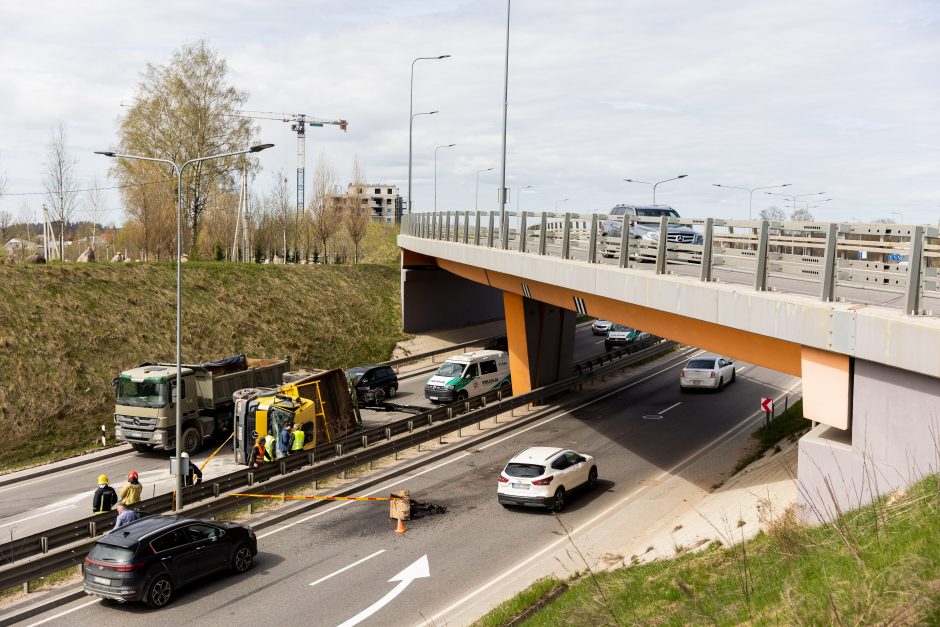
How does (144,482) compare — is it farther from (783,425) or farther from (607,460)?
(783,425)

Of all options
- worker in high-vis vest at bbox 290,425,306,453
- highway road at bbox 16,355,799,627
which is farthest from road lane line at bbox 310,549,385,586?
worker in high-vis vest at bbox 290,425,306,453

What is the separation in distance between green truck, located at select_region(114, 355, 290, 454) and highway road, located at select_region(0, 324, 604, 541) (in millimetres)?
702

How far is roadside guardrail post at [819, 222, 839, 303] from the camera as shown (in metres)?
11.5

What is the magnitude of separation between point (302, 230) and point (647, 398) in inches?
1854

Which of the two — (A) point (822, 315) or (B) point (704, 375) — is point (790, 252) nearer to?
(A) point (822, 315)

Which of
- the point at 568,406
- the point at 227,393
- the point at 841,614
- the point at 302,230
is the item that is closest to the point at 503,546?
the point at 841,614

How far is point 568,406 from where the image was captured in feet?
109

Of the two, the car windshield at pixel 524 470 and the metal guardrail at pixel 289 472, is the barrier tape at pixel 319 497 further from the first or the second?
the car windshield at pixel 524 470

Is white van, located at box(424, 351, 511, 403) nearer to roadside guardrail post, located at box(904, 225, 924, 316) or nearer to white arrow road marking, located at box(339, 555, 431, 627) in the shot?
white arrow road marking, located at box(339, 555, 431, 627)

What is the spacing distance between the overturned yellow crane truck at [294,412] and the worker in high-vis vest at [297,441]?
1.37ft

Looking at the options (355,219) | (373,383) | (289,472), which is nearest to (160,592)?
(289,472)

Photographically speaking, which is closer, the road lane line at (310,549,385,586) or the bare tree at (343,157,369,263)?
the road lane line at (310,549,385,586)

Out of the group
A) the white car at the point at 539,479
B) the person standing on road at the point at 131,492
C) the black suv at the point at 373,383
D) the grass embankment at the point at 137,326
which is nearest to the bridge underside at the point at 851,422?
the white car at the point at 539,479

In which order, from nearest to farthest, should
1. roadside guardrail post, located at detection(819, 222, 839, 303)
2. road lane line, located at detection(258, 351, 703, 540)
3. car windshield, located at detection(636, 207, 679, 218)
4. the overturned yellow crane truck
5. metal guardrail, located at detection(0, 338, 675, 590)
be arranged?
roadside guardrail post, located at detection(819, 222, 839, 303)
metal guardrail, located at detection(0, 338, 675, 590)
road lane line, located at detection(258, 351, 703, 540)
the overturned yellow crane truck
car windshield, located at detection(636, 207, 679, 218)
